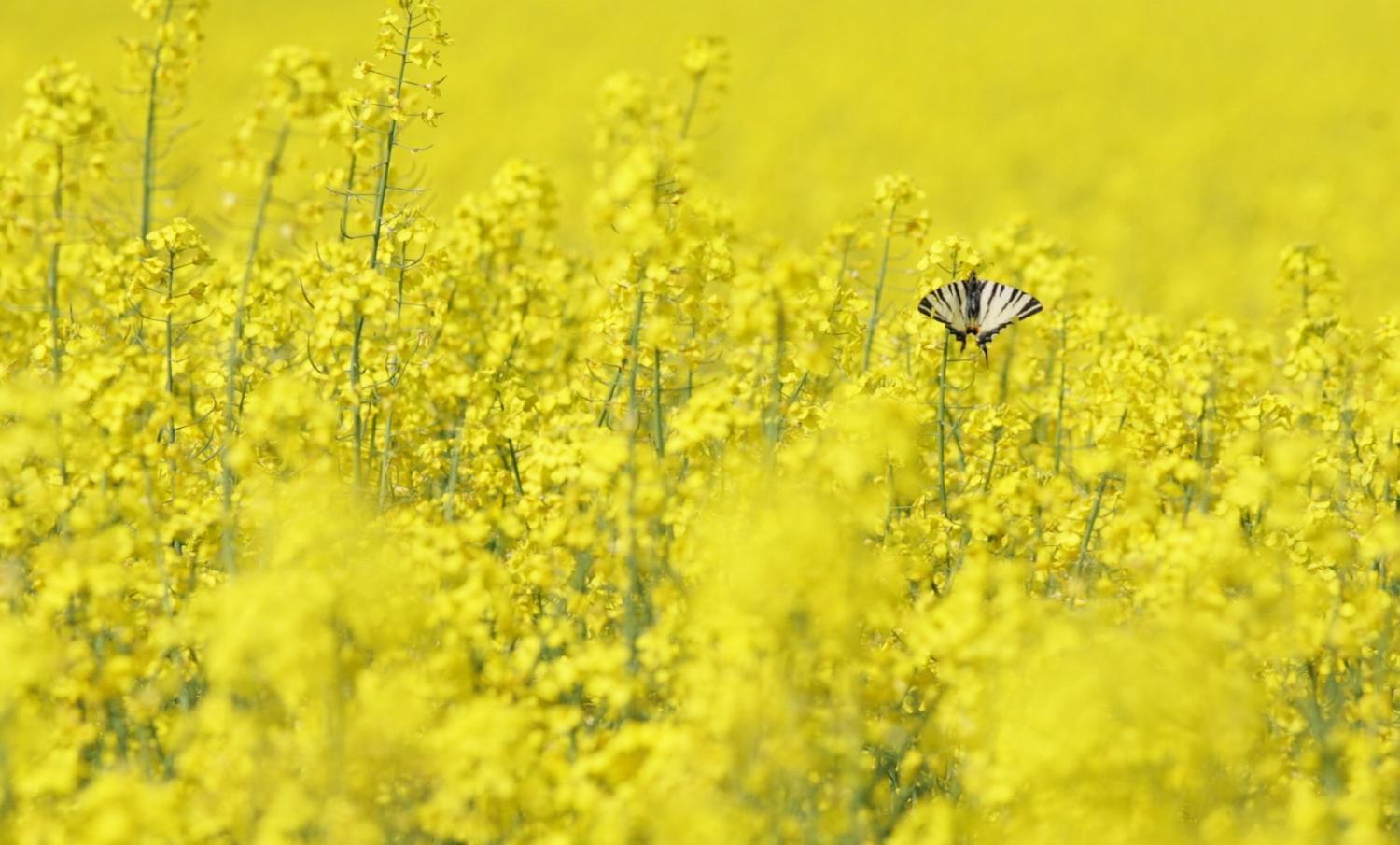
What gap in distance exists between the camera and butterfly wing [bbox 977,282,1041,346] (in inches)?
241

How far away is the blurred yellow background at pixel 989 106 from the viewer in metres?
17.5

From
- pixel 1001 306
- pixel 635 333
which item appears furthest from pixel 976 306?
pixel 635 333

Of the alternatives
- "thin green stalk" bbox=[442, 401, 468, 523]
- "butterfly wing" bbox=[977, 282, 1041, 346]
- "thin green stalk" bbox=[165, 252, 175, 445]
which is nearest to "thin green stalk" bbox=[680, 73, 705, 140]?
"thin green stalk" bbox=[442, 401, 468, 523]

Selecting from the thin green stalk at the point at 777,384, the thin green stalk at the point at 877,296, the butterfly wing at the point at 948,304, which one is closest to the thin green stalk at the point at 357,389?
the thin green stalk at the point at 777,384

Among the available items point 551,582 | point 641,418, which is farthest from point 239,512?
point 641,418

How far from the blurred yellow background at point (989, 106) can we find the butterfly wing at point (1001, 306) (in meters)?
5.24

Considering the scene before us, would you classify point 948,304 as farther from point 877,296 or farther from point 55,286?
point 55,286

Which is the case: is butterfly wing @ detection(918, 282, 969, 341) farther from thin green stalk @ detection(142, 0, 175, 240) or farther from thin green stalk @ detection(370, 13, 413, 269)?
thin green stalk @ detection(142, 0, 175, 240)

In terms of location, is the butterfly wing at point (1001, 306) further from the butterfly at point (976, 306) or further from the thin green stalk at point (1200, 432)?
the thin green stalk at point (1200, 432)

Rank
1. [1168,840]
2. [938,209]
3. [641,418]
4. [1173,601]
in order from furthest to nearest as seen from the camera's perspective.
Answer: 1. [938,209]
2. [641,418]
3. [1173,601]
4. [1168,840]

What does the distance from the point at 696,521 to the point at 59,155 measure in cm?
262

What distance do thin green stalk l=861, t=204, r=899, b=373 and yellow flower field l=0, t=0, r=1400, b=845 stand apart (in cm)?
4

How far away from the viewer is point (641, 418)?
→ 20.7ft

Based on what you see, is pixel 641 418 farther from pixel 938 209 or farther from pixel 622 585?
pixel 938 209
